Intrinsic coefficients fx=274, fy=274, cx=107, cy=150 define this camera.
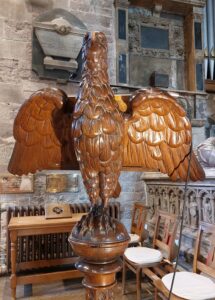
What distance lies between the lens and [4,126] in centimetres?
322

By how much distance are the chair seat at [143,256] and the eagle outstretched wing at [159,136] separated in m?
1.65

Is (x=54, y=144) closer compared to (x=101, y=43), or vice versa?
(x=101, y=43)

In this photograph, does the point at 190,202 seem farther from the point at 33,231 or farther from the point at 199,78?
the point at 199,78

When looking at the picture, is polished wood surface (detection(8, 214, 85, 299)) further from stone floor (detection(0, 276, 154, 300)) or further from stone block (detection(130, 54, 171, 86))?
stone block (detection(130, 54, 171, 86))

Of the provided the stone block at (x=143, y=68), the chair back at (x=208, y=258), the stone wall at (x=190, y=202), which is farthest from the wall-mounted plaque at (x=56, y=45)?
the chair back at (x=208, y=258)

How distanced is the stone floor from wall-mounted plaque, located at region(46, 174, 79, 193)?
1.02m

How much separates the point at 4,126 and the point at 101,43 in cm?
293

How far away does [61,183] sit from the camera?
131 inches

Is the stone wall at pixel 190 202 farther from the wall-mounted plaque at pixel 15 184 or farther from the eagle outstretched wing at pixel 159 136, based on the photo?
the wall-mounted plaque at pixel 15 184

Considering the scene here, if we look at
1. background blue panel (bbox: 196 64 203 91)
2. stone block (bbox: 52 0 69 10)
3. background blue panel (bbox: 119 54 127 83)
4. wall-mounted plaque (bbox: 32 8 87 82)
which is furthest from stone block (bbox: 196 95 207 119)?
stone block (bbox: 52 0 69 10)

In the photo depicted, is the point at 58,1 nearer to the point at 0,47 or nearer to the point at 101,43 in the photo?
the point at 0,47

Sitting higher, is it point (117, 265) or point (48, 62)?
point (48, 62)

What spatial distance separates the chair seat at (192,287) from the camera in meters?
1.43

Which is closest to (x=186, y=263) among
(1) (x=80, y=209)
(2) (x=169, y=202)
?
(2) (x=169, y=202)
